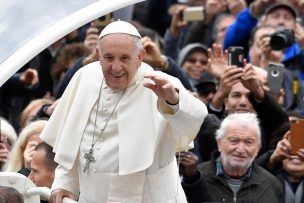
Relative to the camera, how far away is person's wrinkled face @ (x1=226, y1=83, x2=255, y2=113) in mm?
10539

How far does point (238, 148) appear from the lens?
9.47 m

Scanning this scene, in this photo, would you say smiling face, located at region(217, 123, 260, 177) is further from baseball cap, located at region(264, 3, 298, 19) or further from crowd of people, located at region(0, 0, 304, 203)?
baseball cap, located at region(264, 3, 298, 19)

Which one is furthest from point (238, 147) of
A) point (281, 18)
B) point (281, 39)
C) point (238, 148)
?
point (281, 18)

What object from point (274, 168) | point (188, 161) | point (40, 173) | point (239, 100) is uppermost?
point (239, 100)

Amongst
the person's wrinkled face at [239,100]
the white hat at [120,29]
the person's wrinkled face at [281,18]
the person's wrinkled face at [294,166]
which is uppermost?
the person's wrinkled face at [281,18]

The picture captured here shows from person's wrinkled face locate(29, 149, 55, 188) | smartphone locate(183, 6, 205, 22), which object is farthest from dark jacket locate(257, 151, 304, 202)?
smartphone locate(183, 6, 205, 22)

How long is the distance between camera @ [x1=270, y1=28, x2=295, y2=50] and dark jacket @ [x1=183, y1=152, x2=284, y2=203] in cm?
195

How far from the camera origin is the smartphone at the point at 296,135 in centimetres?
916

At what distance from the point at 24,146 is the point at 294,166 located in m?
2.17

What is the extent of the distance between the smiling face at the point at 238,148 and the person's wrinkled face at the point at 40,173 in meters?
1.37

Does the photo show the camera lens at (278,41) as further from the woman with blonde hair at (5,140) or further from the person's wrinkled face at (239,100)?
the woman with blonde hair at (5,140)

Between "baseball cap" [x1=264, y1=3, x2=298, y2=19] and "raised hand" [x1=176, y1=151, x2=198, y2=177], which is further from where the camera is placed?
"baseball cap" [x1=264, y1=3, x2=298, y2=19]

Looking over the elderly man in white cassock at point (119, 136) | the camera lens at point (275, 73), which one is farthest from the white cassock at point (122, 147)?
the camera lens at point (275, 73)

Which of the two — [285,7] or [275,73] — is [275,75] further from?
[285,7]
